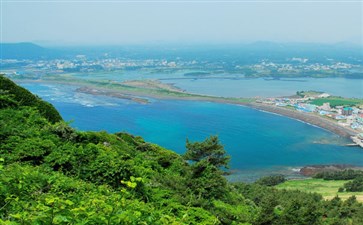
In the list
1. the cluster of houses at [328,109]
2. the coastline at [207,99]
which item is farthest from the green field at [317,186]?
the cluster of houses at [328,109]


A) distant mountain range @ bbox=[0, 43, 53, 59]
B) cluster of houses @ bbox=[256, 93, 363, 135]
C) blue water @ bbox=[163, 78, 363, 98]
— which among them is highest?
distant mountain range @ bbox=[0, 43, 53, 59]

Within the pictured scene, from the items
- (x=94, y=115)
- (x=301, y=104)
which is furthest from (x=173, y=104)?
(x=301, y=104)

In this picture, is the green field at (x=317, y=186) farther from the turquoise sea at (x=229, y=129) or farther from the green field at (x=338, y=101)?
the green field at (x=338, y=101)

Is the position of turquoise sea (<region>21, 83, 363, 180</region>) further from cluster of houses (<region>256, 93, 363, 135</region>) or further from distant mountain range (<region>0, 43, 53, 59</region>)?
distant mountain range (<region>0, 43, 53, 59</region>)

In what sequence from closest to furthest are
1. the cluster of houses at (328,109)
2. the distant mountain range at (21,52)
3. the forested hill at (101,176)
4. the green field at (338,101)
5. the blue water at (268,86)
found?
the forested hill at (101,176) → the cluster of houses at (328,109) → the green field at (338,101) → the blue water at (268,86) → the distant mountain range at (21,52)

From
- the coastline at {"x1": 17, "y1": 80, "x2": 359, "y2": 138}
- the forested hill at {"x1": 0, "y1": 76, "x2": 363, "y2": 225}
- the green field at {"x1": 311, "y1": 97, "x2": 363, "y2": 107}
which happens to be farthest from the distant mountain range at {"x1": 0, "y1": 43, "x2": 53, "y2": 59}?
the forested hill at {"x1": 0, "y1": 76, "x2": 363, "y2": 225}

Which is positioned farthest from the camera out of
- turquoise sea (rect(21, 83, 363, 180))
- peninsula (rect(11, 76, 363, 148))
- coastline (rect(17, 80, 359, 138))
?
peninsula (rect(11, 76, 363, 148))

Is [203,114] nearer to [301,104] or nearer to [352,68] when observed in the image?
[301,104]
